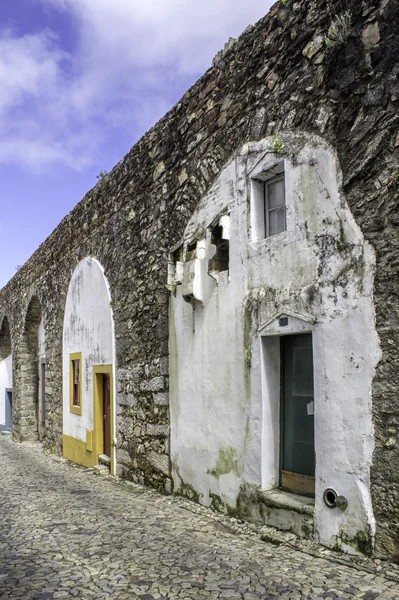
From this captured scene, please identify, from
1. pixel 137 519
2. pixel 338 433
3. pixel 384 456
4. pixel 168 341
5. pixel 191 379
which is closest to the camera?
pixel 384 456

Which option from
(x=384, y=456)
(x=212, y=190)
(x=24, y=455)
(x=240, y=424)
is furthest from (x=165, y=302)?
(x=24, y=455)

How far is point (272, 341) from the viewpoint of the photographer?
16.6 ft

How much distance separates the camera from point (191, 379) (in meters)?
6.17

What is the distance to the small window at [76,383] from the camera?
10281 millimetres

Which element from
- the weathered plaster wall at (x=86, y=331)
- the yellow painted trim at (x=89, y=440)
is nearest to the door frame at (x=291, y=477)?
the weathered plaster wall at (x=86, y=331)

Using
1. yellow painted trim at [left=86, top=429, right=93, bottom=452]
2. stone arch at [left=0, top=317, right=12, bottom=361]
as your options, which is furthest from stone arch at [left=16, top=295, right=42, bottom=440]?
yellow painted trim at [left=86, top=429, right=93, bottom=452]

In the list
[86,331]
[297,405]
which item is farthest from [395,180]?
[86,331]

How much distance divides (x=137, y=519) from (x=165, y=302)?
8.18ft

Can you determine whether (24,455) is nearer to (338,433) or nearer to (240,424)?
(240,424)

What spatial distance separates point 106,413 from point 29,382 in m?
6.94

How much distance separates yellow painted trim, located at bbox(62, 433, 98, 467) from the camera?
9.52 m

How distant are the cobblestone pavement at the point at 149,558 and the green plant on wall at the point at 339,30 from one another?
12.5 feet

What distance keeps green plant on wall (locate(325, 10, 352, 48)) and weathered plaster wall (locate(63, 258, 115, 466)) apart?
537 centimetres

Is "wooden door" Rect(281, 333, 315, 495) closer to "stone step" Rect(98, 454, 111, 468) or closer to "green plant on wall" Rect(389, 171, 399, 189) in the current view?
"green plant on wall" Rect(389, 171, 399, 189)
